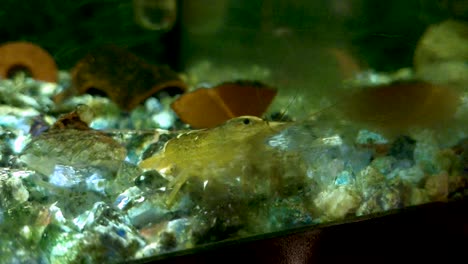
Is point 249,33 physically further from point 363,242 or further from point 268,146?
point 363,242

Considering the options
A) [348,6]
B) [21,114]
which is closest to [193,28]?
[21,114]

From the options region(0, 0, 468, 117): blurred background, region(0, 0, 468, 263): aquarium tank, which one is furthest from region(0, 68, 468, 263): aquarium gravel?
region(0, 0, 468, 117): blurred background

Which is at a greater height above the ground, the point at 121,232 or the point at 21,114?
the point at 121,232

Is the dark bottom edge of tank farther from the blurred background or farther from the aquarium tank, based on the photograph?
the blurred background

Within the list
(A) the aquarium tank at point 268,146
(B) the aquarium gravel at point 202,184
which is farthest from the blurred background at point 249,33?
(B) the aquarium gravel at point 202,184

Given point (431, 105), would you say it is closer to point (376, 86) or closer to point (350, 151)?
point (376, 86)

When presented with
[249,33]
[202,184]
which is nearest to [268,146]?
[202,184]
